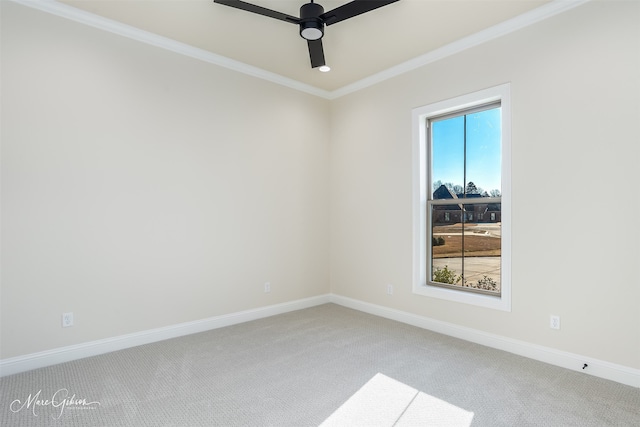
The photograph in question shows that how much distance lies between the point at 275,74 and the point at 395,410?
146 inches

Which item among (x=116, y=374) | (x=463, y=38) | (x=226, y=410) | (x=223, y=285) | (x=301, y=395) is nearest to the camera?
(x=226, y=410)

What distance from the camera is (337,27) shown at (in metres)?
3.15

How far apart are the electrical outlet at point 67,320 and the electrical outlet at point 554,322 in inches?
155

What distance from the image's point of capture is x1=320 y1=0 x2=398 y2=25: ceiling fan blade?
2.32m

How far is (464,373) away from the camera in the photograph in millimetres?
2658

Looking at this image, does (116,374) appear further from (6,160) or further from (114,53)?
(114,53)

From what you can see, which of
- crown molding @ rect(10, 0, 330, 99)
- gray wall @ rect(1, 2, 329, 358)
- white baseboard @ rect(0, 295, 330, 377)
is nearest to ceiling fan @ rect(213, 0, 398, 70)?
crown molding @ rect(10, 0, 330, 99)

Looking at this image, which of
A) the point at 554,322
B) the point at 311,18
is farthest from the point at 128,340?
the point at 554,322

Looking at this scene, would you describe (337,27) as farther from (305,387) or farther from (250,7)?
(305,387)

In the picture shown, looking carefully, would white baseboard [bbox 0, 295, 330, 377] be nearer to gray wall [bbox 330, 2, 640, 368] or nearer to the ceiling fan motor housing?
gray wall [bbox 330, 2, 640, 368]

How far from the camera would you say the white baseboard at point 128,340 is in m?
2.69

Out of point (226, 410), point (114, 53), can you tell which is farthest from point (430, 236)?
point (114, 53)

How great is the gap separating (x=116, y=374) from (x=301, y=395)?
1448 millimetres

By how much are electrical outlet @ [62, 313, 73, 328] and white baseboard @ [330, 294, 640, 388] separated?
304 cm
